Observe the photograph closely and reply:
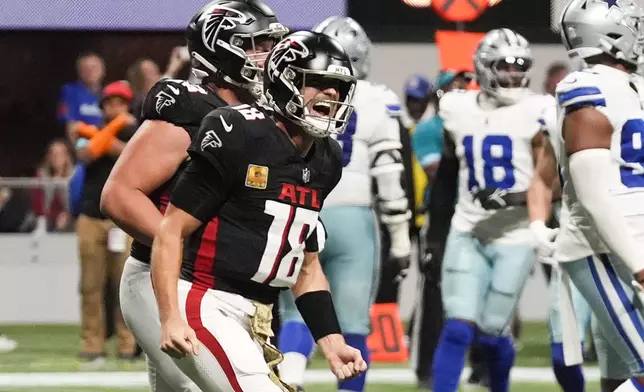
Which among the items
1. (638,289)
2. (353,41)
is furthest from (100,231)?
(638,289)

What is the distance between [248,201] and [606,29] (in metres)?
1.66

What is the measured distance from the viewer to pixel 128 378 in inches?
331

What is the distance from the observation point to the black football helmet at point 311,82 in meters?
3.89

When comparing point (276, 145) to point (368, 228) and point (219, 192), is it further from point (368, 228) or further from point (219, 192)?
point (368, 228)

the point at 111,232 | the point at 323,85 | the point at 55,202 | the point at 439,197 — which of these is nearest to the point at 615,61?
the point at 323,85

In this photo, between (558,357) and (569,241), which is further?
(558,357)

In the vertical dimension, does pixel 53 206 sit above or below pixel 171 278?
below

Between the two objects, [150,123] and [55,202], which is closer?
[150,123]

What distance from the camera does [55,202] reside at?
1149 cm

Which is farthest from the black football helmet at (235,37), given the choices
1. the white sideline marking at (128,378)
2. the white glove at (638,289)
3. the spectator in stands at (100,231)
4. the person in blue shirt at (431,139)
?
the person in blue shirt at (431,139)

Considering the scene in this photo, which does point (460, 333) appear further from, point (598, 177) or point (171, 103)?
point (171, 103)

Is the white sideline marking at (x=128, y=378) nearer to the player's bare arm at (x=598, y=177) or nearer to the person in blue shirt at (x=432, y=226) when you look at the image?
the person in blue shirt at (x=432, y=226)

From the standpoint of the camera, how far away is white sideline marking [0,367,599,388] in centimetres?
817

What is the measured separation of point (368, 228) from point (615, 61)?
5.76ft
